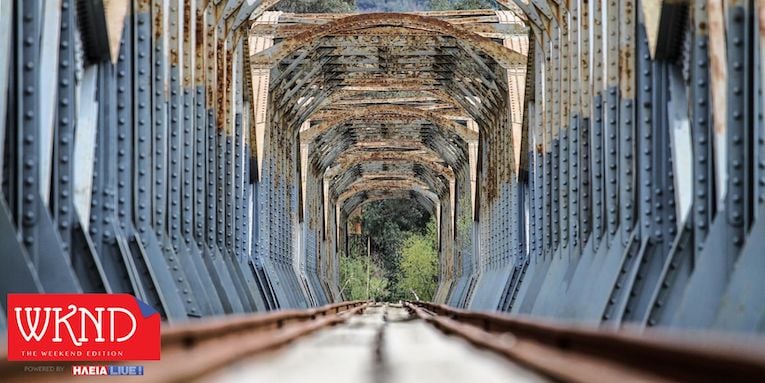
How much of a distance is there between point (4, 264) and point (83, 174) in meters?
3.87

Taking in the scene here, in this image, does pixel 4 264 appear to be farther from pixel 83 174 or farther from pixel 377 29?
pixel 377 29

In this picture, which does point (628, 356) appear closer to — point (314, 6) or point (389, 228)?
point (314, 6)

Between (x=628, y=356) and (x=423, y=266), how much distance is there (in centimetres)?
6620

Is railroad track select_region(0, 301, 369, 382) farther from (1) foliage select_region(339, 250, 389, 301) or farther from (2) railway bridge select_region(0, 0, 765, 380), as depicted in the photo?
(1) foliage select_region(339, 250, 389, 301)

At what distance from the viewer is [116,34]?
43.5 feet

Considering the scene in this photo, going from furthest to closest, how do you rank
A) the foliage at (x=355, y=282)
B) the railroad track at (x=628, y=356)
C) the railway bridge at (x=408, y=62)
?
the foliage at (x=355, y=282) < the railway bridge at (x=408, y=62) < the railroad track at (x=628, y=356)

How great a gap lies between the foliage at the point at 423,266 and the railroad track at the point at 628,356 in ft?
204

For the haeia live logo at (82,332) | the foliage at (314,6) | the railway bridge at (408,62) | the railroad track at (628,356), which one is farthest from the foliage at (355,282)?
the haeia live logo at (82,332)

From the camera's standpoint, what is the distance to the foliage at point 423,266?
7225cm

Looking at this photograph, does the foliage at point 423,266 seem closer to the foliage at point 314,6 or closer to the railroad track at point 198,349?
the foliage at point 314,6

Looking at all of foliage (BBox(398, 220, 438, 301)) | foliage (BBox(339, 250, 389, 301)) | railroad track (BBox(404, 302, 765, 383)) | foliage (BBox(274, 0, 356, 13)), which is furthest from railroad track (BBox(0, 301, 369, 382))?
foliage (BBox(274, 0, 356, 13))

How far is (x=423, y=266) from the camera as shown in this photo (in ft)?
237

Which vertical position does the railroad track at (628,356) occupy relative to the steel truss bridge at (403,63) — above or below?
below

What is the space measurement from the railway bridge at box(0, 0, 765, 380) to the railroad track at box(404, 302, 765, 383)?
1.19 meters
